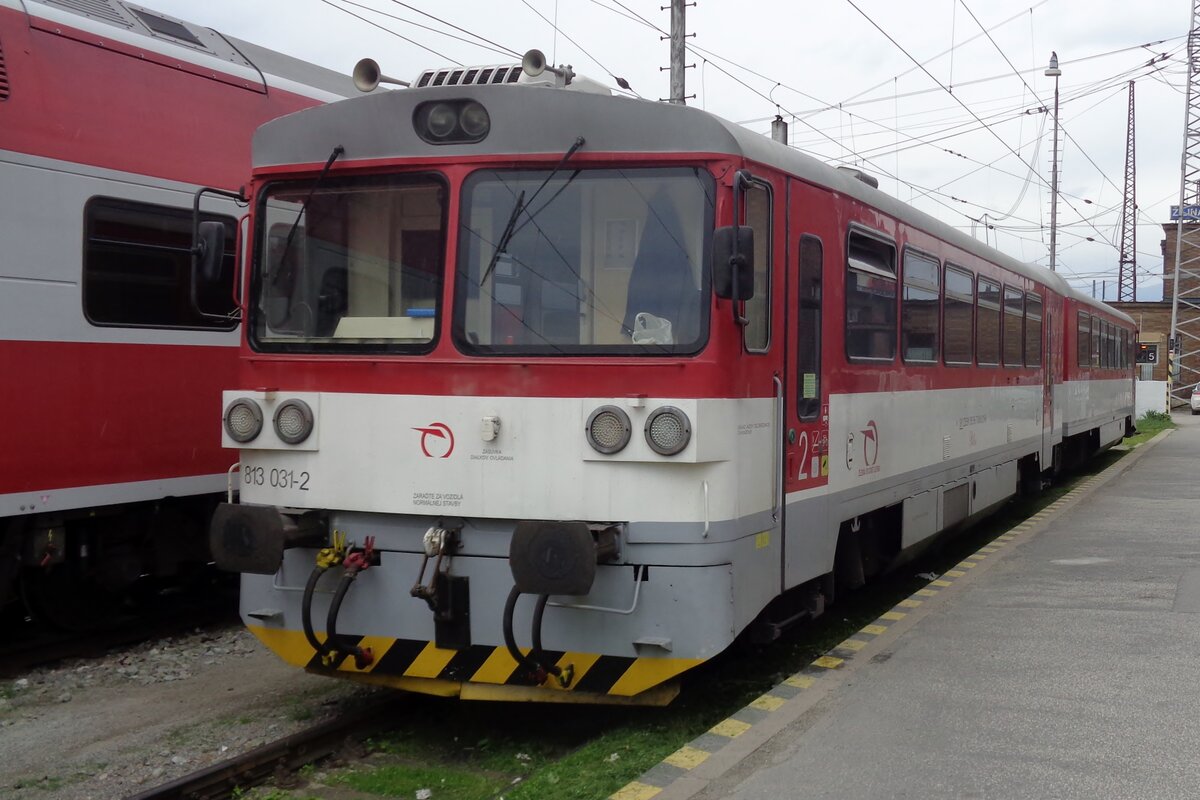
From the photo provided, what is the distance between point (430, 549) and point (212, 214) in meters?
4.07

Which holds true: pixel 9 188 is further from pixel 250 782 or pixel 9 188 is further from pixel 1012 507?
pixel 1012 507

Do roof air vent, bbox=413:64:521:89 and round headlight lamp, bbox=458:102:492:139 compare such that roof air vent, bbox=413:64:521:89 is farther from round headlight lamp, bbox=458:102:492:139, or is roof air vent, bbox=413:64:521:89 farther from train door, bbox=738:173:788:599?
train door, bbox=738:173:788:599

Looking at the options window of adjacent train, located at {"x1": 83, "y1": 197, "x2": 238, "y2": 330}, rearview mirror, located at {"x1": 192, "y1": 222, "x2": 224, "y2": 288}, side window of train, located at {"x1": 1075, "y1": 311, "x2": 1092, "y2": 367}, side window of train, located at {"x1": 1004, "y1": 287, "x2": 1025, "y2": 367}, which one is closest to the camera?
rearview mirror, located at {"x1": 192, "y1": 222, "x2": 224, "y2": 288}

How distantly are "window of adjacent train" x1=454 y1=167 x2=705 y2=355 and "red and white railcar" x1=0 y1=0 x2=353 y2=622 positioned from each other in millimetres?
2807

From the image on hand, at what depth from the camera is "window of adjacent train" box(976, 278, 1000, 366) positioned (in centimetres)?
1133

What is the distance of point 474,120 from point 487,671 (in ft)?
8.52

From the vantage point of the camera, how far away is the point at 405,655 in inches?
230

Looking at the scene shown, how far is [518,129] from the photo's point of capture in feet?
18.9

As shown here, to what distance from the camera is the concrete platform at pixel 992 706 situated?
4.93 m

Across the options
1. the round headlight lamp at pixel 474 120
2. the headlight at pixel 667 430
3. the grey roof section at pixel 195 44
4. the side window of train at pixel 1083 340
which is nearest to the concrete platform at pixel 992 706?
the headlight at pixel 667 430

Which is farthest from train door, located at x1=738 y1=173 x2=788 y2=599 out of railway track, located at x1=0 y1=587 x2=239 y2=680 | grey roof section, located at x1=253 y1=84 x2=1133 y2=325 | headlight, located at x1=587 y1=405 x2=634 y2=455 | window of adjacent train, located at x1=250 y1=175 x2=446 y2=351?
railway track, located at x1=0 y1=587 x2=239 y2=680

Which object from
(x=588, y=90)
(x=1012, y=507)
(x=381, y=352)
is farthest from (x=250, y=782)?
(x=1012, y=507)

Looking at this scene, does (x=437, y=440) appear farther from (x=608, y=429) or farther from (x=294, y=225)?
(x=294, y=225)

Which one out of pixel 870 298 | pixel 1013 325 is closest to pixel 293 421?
pixel 870 298
